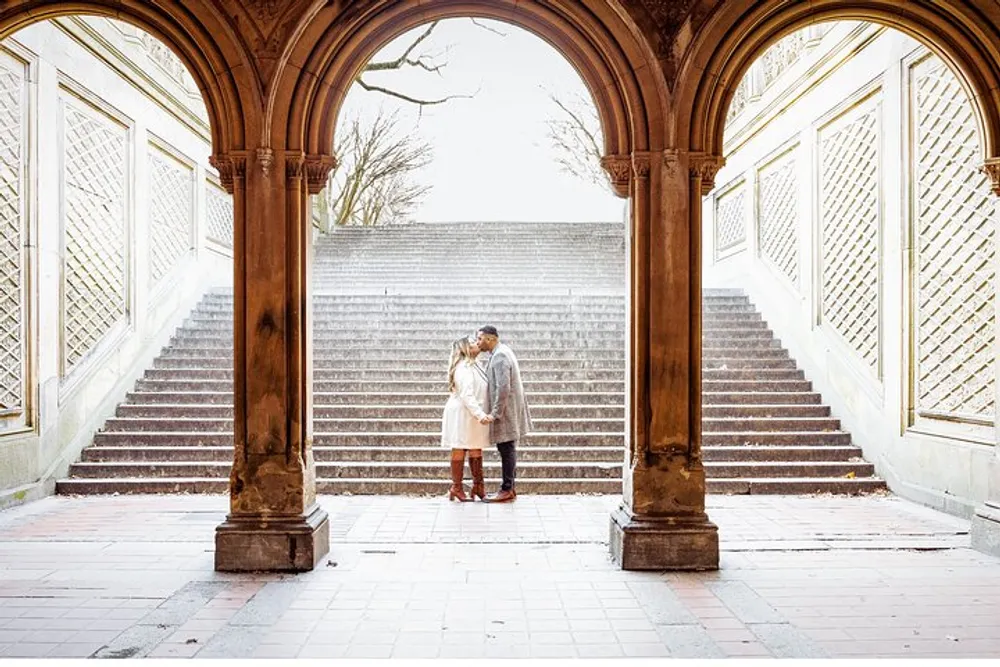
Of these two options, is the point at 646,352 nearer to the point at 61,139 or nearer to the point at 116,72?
the point at 61,139

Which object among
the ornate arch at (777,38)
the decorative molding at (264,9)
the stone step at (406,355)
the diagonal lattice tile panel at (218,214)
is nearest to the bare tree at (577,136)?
the diagonal lattice tile panel at (218,214)

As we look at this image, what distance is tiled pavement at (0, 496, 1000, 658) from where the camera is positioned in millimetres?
3898

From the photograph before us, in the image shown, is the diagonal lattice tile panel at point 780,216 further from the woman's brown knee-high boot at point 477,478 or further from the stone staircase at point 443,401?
the woman's brown knee-high boot at point 477,478

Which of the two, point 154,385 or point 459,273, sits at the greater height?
point 459,273

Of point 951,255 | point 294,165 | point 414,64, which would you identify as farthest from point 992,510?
point 414,64

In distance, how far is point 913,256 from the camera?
25.4 ft

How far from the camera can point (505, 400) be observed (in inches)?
293

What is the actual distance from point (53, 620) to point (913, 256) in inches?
288

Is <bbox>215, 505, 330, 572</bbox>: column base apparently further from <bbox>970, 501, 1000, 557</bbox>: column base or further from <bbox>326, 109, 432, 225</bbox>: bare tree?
<bbox>326, 109, 432, 225</bbox>: bare tree

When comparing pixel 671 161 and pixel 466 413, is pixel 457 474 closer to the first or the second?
pixel 466 413

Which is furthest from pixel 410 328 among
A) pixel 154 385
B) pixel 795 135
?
pixel 795 135

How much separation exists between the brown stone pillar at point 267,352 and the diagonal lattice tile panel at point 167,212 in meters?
5.87

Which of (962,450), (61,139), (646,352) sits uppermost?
(61,139)

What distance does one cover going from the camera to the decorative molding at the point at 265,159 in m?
5.29
